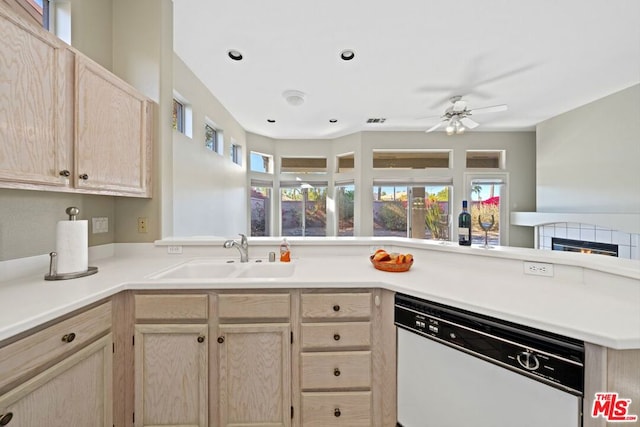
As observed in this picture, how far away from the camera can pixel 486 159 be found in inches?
215

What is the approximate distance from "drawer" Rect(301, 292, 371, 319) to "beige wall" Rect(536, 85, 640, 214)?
15.8ft

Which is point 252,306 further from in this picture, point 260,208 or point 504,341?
point 260,208

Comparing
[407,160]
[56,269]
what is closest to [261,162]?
[407,160]

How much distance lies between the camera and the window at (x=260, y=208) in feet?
18.1

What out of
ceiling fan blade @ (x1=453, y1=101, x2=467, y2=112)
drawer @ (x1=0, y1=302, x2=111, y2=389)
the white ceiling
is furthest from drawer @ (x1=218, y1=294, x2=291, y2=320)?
ceiling fan blade @ (x1=453, y1=101, x2=467, y2=112)

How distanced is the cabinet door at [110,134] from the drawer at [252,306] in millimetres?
969

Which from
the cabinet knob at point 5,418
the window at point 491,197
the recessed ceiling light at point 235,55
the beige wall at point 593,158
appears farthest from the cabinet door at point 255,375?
the window at point 491,197

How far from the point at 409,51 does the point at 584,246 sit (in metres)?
4.20

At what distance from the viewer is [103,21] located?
1.75 meters

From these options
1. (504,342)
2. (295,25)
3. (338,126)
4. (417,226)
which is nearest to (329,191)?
(338,126)

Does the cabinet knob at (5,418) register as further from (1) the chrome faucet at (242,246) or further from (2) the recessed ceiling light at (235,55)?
(2) the recessed ceiling light at (235,55)

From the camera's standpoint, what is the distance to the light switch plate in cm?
165

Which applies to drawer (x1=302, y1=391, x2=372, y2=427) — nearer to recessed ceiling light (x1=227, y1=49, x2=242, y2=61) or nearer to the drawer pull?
the drawer pull

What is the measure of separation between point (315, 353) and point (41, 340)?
1.06 m
